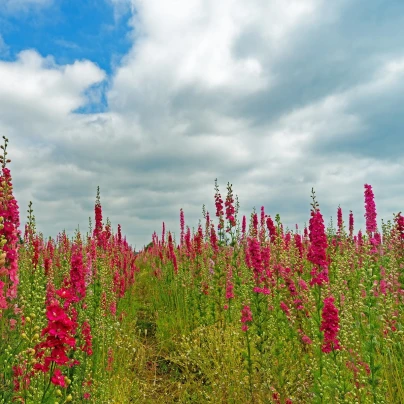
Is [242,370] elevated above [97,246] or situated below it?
below

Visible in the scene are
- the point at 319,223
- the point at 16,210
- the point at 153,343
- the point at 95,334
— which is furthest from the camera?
the point at 153,343

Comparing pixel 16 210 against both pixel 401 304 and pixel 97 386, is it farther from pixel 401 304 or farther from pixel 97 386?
pixel 401 304

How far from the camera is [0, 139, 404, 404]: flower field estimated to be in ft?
13.8

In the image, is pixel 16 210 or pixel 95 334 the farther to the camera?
pixel 95 334

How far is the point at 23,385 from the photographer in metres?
4.19

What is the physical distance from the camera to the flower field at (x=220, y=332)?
421cm

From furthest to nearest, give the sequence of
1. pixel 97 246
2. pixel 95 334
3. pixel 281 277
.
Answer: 1. pixel 97 246
2. pixel 281 277
3. pixel 95 334

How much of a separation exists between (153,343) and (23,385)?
5079mm

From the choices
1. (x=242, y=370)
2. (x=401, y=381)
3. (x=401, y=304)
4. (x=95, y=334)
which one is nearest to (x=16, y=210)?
(x=95, y=334)

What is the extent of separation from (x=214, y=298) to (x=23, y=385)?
14.7 ft

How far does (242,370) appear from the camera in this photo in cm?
592

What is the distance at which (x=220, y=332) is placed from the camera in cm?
723

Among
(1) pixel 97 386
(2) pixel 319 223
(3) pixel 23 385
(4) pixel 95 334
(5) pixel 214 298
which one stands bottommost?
(1) pixel 97 386

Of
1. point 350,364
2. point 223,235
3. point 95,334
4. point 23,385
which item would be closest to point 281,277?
point 223,235
